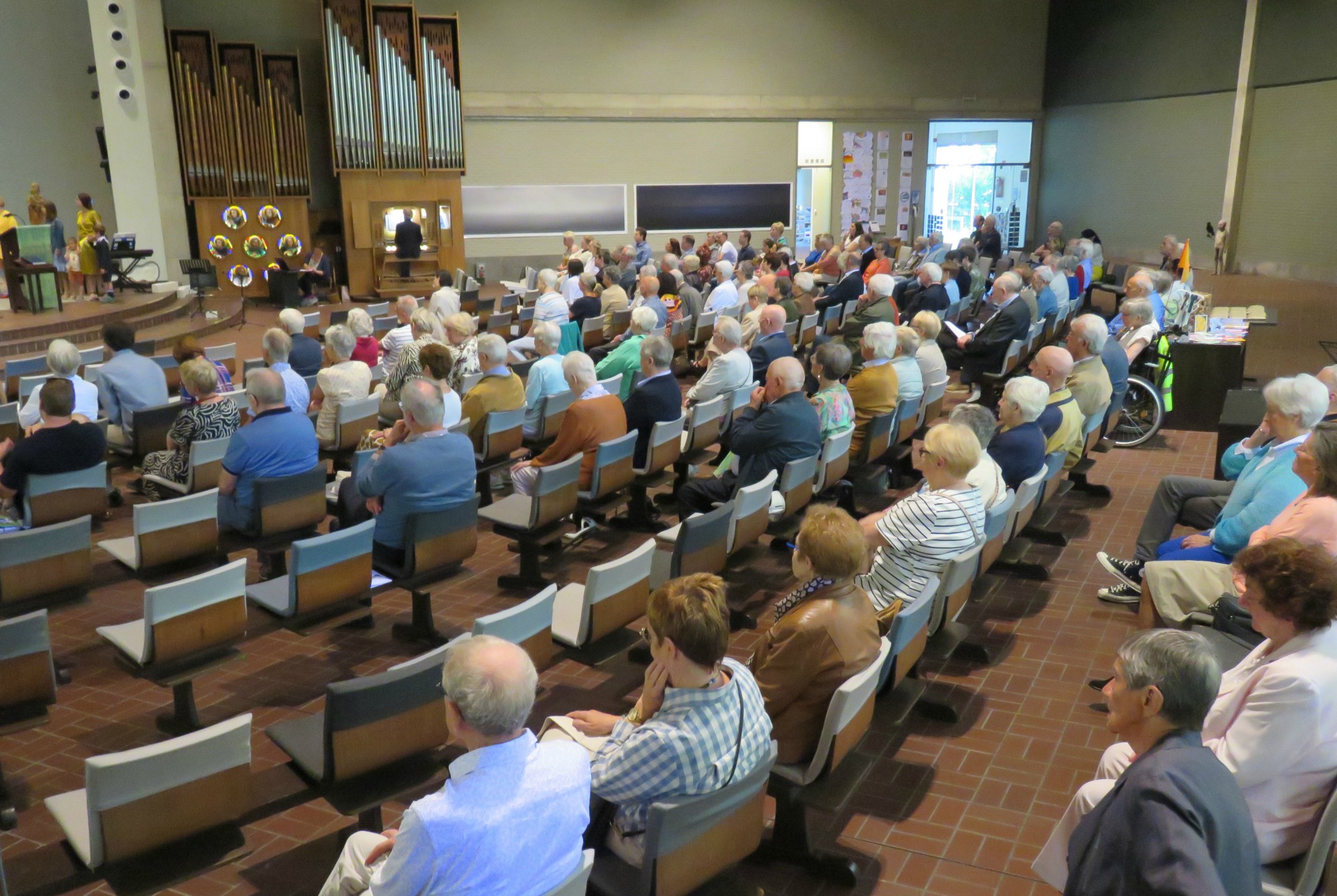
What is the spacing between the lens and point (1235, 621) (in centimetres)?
376

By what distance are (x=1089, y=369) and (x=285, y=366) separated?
5186 millimetres

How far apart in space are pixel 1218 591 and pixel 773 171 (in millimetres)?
17645

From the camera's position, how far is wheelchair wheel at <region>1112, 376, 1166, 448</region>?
825 cm

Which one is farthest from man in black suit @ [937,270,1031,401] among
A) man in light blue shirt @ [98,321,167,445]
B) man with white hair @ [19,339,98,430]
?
man with white hair @ [19,339,98,430]

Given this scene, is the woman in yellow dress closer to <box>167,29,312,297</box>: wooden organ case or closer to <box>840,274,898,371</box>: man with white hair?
<box>167,29,312,297</box>: wooden organ case

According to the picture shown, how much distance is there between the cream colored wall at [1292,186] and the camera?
51.6 ft

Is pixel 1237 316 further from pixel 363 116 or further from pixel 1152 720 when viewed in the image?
pixel 363 116

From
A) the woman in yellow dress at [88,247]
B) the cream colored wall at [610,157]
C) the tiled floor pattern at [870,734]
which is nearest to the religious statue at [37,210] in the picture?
the woman in yellow dress at [88,247]

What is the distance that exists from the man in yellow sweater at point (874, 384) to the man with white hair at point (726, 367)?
0.76 meters

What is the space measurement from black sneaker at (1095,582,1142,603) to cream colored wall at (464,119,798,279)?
15.1m

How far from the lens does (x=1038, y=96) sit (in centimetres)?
2264

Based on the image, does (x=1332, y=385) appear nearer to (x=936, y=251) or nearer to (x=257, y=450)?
(x=257, y=450)

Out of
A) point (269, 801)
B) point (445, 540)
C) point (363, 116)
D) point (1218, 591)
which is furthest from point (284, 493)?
point (363, 116)

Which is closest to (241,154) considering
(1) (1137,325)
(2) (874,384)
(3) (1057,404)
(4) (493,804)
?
(2) (874,384)
